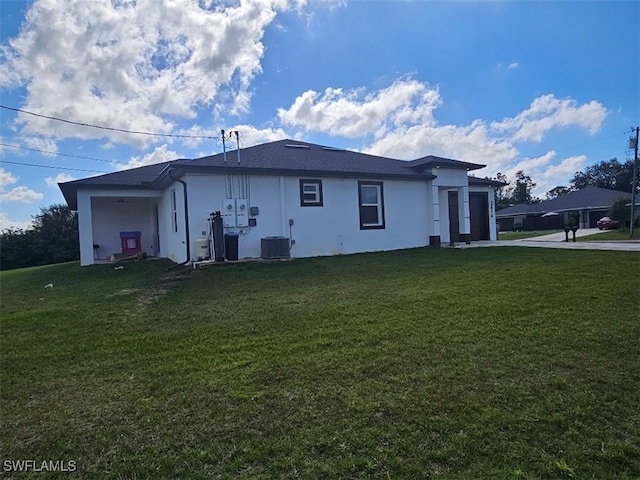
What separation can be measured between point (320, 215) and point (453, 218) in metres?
6.11

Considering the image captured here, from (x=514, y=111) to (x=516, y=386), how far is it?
18845 mm

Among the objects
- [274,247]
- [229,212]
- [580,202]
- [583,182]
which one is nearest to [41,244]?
[229,212]

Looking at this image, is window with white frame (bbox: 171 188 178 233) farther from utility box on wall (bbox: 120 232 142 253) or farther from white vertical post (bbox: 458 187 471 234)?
white vertical post (bbox: 458 187 471 234)

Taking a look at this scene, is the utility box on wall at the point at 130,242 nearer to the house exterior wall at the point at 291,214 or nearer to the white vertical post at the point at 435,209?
the house exterior wall at the point at 291,214

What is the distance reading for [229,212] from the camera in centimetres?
1112

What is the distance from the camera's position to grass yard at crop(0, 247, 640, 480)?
2297mm

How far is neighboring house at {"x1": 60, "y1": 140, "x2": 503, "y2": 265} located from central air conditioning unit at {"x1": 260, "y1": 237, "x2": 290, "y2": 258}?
12 cm

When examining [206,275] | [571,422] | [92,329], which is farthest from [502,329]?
[206,275]

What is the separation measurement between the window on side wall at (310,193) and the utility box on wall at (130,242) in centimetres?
845

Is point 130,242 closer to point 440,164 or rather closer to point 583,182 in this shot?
point 440,164

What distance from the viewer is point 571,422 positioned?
259cm

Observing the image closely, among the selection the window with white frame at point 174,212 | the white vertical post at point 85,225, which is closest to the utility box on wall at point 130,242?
the white vertical post at point 85,225

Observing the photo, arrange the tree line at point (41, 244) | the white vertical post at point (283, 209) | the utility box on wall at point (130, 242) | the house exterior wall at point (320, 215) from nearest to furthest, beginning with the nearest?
the house exterior wall at point (320, 215), the white vertical post at point (283, 209), the utility box on wall at point (130, 242), the tree line at point (41, 244)

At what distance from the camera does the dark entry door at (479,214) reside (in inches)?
690
